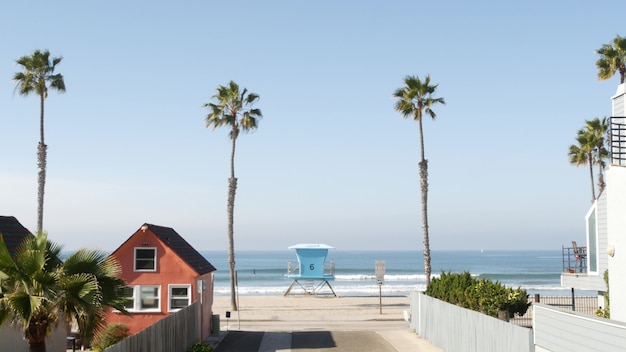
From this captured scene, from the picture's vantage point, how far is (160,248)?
110ft

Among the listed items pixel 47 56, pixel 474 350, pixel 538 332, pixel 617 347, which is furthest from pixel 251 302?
pixel 617 347

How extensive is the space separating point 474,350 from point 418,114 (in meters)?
30.2

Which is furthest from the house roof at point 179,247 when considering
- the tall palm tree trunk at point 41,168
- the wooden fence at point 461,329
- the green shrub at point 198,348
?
the tall palm tree trunk at point 41,168

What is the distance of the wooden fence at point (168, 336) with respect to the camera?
2015 cm

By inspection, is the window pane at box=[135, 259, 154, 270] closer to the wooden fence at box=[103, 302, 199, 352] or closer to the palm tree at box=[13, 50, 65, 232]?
the wooden fence at box=[103, 302, 199, 352]

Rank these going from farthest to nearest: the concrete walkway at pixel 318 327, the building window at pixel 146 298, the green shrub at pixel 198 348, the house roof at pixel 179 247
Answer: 1. the house roof at pixel 179 247
2. the building window at pixel 146 298
3. the concrete walkway at pixel 318 327
4. the green shrub at pixel 198 348

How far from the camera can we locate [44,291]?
16.2 meters

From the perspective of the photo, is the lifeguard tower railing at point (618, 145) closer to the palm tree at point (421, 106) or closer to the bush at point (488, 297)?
the bush at point (488, 297)

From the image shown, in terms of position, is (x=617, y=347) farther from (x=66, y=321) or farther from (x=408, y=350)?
(x=408, y=350)

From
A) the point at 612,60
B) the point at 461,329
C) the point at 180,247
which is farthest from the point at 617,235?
the point at 612,60

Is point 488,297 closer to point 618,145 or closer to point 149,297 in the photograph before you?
point 618,145

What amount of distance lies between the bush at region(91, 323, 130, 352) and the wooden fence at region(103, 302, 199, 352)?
2783 mm

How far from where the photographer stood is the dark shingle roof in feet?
111

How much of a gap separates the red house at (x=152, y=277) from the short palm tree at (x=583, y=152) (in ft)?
124
